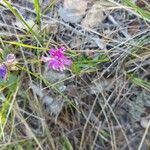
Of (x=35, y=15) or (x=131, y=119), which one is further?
(x=35, y=15)

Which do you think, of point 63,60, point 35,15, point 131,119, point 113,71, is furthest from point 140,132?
point 35,15

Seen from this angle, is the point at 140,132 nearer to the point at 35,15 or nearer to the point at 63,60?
the point at 63,60

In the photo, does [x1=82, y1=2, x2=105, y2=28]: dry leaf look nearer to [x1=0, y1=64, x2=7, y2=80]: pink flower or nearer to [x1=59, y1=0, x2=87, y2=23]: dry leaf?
[x1=59, y1=0, x2=87, y2=23]: dry leaf

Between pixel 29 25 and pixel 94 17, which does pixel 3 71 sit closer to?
pixel 29 25

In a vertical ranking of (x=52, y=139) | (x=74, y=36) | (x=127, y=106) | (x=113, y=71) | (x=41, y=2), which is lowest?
(x=52, y=139)

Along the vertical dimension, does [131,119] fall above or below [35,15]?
below

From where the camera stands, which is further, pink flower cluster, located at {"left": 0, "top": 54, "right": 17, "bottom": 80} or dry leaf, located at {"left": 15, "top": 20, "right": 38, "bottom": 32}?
dry leaf, located at {"left": 15, "top": 20, "right": 38, "bottom": 32}

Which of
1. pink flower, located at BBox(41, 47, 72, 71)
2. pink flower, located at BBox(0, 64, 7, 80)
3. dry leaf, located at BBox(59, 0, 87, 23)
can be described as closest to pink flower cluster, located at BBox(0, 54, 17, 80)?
pink flower, located at BBox(0, 64, 7, 80)

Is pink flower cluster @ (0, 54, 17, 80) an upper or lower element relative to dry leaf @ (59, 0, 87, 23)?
lower
